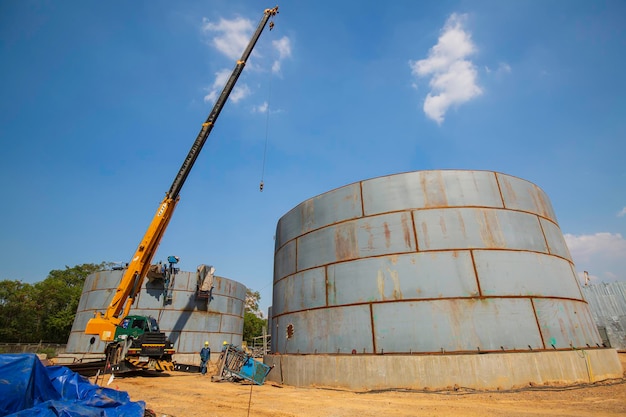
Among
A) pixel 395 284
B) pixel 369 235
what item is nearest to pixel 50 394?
pixel 395 284

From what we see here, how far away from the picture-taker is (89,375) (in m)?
A: 14.1

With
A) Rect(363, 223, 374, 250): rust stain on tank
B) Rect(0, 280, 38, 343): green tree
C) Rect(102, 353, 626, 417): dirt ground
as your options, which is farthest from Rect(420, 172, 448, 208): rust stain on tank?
Rect(0, 280, 38, 343): green tree

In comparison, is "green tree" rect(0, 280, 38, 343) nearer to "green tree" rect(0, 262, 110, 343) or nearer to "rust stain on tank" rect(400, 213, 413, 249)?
"green tree" rect(0, 262, 110, 343)

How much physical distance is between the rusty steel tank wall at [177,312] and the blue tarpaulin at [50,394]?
1846 centimetres

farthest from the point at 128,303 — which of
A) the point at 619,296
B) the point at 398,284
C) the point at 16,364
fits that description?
the point at 619,296

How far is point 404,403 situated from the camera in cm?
785

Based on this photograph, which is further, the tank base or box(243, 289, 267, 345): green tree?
box(243, 289, 267, 345): green tree

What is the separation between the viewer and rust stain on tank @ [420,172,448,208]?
11406 millimetres

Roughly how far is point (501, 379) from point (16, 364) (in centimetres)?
1095

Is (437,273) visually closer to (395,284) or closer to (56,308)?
(395,284)

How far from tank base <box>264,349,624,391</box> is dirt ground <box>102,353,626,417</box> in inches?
11.2

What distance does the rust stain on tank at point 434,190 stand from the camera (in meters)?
11.4

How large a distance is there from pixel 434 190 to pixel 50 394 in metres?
11.6

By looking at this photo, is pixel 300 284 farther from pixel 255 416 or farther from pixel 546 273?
pixel 546 273
